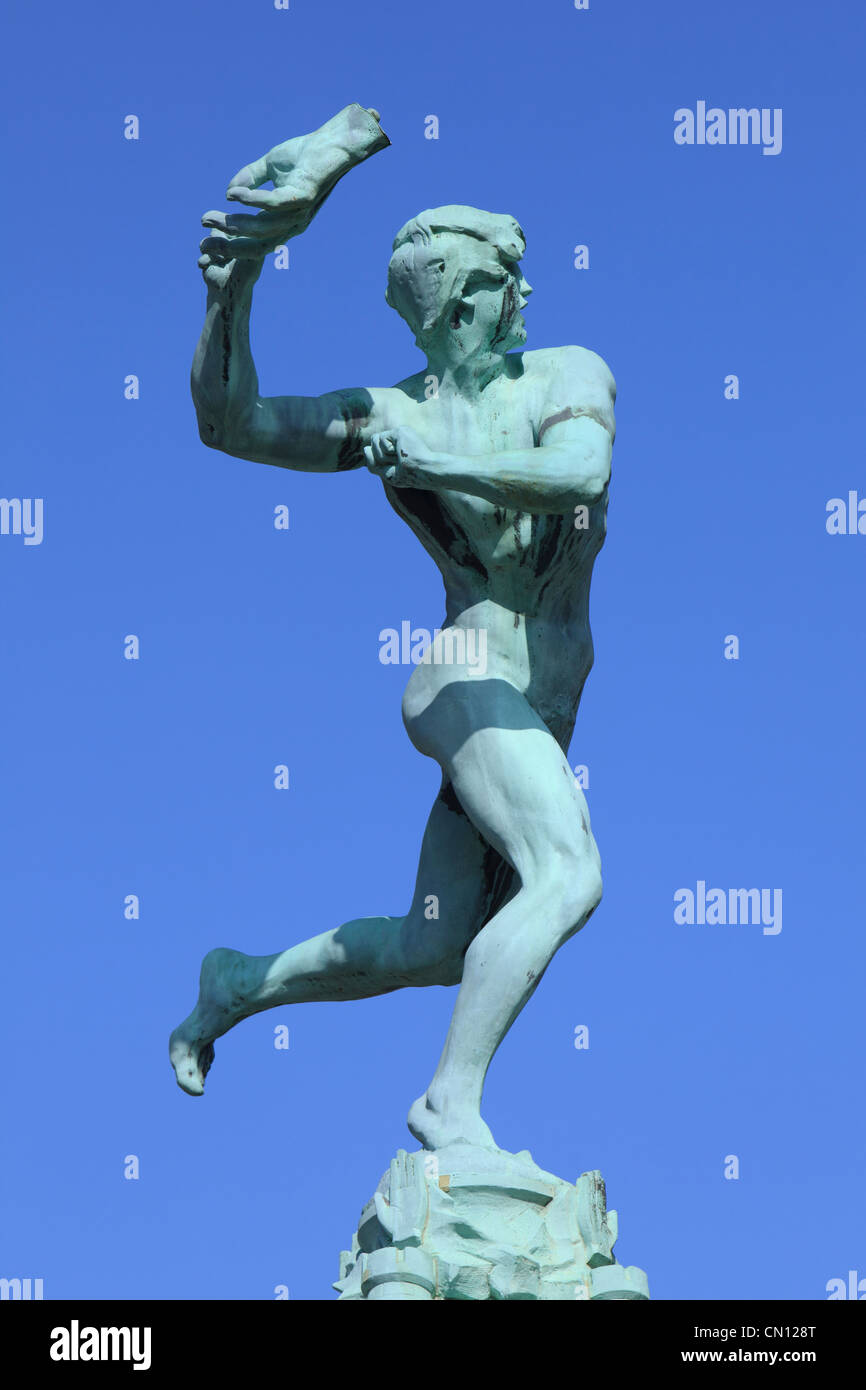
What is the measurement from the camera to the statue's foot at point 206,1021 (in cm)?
1126

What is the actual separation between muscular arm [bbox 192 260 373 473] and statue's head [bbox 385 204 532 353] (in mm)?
436

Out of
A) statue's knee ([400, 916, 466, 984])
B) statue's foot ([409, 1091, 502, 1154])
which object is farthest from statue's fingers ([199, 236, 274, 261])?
statue's foot ([409, 1091, 502, 1154])

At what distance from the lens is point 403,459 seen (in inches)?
394

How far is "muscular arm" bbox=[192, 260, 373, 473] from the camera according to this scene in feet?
34.6

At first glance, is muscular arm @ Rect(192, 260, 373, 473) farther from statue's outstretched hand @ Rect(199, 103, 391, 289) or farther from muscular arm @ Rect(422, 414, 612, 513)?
muscular arm @ Rect(422, 414, 612, 513)

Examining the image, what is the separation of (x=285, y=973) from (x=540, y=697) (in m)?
1.54

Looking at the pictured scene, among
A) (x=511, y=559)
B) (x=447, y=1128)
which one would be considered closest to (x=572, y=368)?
(x=511, y=559)

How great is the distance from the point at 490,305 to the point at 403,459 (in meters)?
1.17

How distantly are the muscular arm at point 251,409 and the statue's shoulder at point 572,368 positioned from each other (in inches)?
26.5

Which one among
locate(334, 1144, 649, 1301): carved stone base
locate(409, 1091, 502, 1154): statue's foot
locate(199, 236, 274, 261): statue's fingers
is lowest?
locate(334, 1144, 649, 1301): carved stone base

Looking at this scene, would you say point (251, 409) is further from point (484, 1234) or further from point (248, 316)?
point (484, 1234)

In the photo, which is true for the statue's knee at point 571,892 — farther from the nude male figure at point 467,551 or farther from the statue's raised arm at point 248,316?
the statue's raised arm at point 248,316

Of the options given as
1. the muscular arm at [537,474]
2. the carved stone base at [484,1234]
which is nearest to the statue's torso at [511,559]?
the muscular arm at [537,474]
